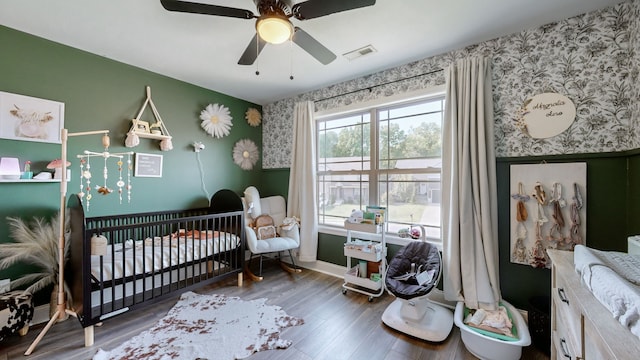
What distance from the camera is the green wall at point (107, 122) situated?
1939mm

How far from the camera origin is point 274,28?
4.83 ft

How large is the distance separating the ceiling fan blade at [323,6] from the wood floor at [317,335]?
7.11 ft

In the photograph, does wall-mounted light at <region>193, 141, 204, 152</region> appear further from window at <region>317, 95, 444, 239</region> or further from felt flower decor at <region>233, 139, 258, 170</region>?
window at <region>317, 95, 444, 239</region>

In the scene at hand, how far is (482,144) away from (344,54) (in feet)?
4.80

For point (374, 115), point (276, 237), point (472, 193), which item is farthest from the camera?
point (276, 237)

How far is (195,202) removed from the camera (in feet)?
10.1

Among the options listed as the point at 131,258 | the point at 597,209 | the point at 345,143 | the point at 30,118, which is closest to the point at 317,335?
the point at 131,258

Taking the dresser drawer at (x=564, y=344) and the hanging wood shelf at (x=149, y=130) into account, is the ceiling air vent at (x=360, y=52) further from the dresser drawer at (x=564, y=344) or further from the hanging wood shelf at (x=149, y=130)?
the dresser drawer at (x=564, y=344)

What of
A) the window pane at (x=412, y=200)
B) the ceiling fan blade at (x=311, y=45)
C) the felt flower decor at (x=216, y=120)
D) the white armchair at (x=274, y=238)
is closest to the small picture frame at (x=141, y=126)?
the felt flower decor at (x=216, y=120)

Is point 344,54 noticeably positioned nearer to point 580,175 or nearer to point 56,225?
point 580,175

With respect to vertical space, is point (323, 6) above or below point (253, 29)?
below

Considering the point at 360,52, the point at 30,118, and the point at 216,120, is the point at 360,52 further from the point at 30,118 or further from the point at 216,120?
the point at 30,118

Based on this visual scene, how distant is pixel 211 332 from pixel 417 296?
62.5 inches

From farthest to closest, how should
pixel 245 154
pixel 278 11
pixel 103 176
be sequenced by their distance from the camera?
pixel 245 154 < pixel 103 176 < pixel 278 11
